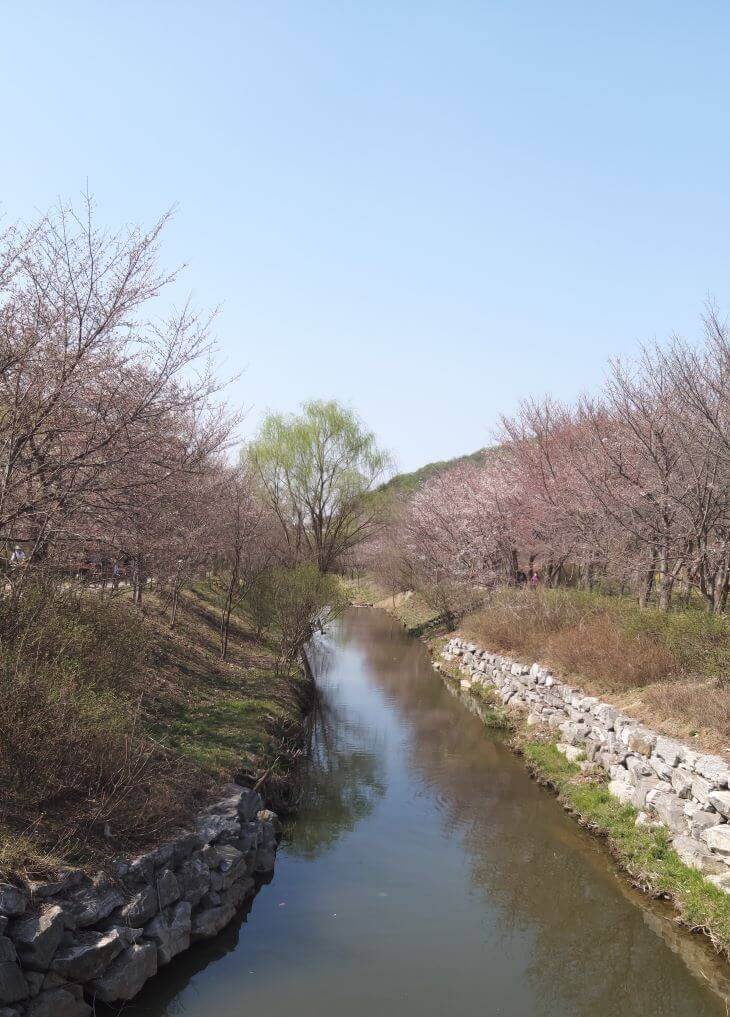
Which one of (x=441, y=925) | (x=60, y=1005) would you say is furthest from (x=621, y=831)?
(x=60, y=1005)

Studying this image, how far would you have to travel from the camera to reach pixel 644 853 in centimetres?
855

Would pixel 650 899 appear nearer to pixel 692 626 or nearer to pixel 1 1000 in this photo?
pixel 692 626

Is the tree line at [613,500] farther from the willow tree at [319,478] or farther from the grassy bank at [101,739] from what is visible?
the grassy bank at [101,739]

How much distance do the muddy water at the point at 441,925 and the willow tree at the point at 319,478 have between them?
17354 mm

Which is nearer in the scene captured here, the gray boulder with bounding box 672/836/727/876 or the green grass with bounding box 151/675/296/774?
the gray boulder with bounding box 672/836/727/876

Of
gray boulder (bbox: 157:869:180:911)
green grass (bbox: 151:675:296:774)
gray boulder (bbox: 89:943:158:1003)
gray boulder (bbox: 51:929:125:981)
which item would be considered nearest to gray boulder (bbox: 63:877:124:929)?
gray boulder (bbox: 51:929:125:981)

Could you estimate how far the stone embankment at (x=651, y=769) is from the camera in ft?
26.1

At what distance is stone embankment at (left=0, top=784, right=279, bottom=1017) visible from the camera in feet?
17.4

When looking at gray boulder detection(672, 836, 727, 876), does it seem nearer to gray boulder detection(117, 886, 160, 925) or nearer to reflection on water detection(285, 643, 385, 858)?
reflection on water detection(285, 643, 385, 858)

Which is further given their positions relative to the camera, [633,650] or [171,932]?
[633,650]

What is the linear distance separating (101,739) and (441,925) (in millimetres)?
4012

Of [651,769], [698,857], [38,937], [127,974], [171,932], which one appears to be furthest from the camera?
[651,769]

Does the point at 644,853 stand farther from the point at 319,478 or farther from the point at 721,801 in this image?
the point at 319,478

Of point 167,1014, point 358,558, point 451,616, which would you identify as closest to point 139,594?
point 167,1014
